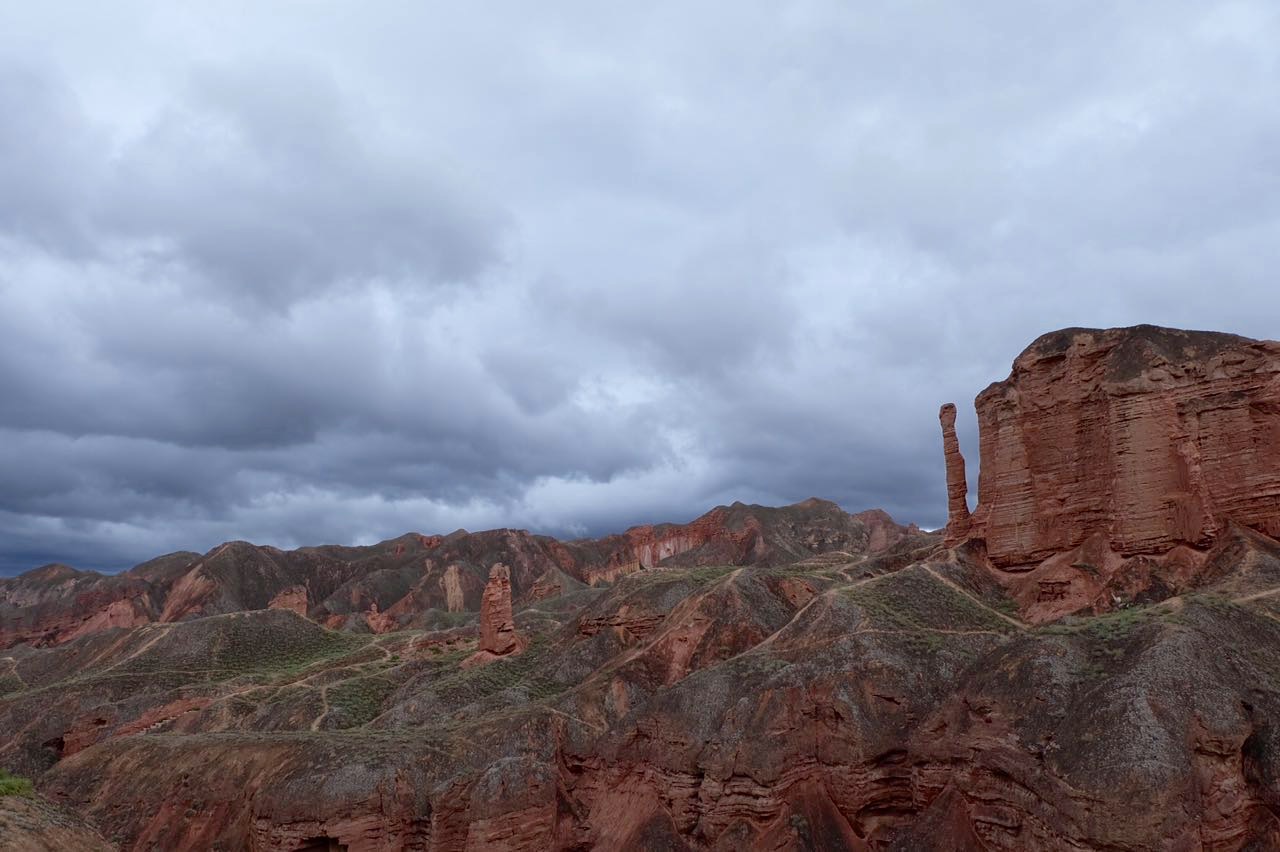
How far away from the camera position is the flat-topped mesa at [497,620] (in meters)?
46.5

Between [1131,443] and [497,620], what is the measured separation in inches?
1315

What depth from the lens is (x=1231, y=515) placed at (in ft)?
93.6

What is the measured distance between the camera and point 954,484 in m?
40.8

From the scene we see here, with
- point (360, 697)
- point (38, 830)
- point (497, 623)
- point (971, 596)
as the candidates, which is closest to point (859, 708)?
point (971, 596)

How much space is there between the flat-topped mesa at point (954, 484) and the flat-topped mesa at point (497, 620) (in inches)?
968

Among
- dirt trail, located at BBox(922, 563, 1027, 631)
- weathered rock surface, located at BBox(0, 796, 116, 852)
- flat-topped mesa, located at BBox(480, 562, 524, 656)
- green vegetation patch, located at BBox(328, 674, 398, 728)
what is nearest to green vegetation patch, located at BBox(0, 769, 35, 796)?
weathered rock surface, located at BBox(0, 796, 116, 852)

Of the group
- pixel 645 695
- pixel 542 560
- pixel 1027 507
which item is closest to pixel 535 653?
pixel 645 695

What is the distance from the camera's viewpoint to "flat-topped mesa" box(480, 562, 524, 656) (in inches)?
1831

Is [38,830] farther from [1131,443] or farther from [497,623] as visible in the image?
[1131,443]

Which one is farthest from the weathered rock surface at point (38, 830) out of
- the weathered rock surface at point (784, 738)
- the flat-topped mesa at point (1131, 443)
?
the flat-topped mesa at point (1131, 443)

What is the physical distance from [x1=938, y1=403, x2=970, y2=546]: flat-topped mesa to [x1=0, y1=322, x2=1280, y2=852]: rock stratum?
0.18m

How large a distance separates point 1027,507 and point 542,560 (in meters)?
115

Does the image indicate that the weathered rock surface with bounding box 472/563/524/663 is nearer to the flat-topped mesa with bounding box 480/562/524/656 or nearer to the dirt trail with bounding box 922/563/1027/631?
the flat-topped mesa with bounding box 480/562/524/656

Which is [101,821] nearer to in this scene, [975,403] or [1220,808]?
[1220,808]
